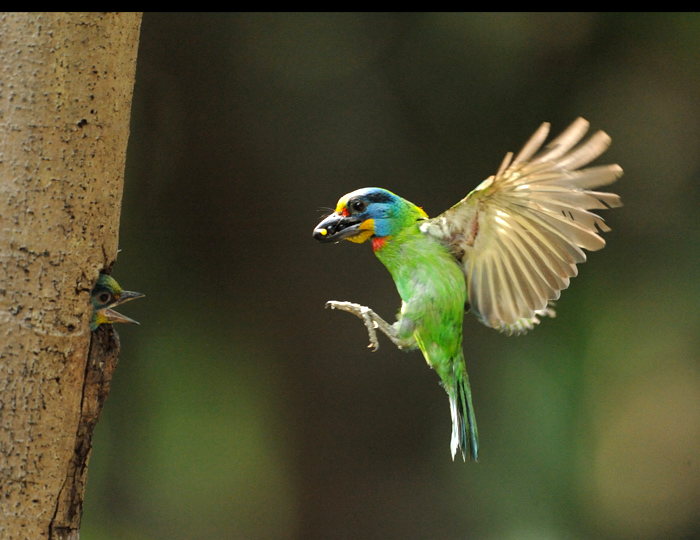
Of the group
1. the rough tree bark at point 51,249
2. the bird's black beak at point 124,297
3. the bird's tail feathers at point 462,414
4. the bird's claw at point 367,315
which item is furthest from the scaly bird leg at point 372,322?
the rough tree bark at point 51,249

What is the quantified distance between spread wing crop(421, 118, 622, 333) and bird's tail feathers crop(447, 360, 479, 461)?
193 mm

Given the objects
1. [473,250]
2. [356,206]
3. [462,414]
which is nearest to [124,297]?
[356,206]

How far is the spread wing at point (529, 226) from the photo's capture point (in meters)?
1.63

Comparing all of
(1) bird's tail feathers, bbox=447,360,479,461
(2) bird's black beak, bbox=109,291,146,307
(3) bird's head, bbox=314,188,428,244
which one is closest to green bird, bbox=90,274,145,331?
(2) bird's black beak, bbox=109,291,146,307

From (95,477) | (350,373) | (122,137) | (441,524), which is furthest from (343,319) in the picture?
(122,137)

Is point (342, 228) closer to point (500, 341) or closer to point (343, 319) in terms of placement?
point (343, 319)

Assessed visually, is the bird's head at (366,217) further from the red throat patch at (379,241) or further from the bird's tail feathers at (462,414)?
the bird's tail feathers at (462,414)

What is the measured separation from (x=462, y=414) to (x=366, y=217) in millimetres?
620

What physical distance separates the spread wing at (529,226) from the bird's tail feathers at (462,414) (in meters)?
0.19

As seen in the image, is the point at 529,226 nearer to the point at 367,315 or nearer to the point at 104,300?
the point at 367,315

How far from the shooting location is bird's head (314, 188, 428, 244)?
1.91m

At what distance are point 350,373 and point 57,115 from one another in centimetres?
287

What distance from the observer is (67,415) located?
4.30ft

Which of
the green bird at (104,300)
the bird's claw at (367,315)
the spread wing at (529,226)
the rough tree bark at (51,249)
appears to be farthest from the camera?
the bird's claw at (367,315)
